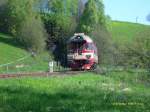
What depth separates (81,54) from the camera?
1875 inches

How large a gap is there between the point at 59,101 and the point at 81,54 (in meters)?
31.8

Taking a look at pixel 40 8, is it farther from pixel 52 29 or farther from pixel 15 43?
pixel 15 43

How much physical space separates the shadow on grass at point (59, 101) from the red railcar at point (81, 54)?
28627 millimetres

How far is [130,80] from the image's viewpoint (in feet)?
100.0

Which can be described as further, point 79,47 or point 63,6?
point 63,6

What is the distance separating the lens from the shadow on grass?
45.9 ft

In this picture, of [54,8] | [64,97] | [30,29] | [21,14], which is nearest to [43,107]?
[64,97]

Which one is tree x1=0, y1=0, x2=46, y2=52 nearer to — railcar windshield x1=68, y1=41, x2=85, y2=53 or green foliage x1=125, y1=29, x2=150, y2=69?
railcar windshield x1=68, y1=41, x2=85, y2=53

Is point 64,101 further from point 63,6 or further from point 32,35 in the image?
point 63,6

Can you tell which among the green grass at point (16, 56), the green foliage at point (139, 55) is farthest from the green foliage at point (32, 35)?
the green foliage at point (139, 55)

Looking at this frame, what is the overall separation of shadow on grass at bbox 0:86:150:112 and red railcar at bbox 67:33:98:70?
28627 millimetres

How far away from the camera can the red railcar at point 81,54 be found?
47625 mm

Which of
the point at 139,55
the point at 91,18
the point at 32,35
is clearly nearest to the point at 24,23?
the point at 32,35

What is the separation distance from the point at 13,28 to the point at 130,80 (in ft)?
210
